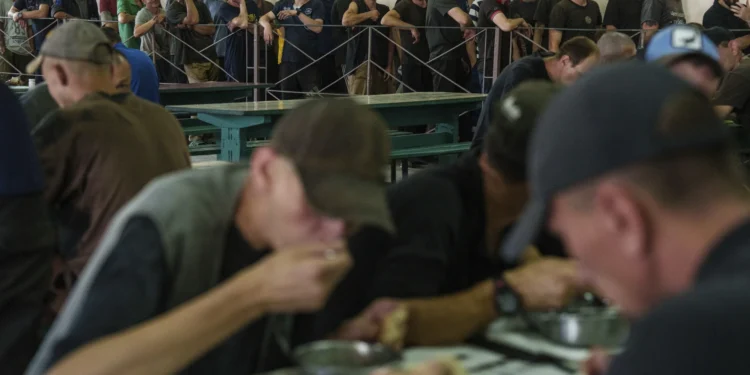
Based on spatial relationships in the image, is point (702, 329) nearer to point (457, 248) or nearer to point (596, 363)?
point (596, 363)

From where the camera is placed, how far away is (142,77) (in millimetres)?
5723

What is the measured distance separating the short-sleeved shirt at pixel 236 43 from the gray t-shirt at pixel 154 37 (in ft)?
2.29

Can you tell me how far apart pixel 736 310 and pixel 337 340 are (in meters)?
1.25

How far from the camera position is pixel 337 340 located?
2.15 m

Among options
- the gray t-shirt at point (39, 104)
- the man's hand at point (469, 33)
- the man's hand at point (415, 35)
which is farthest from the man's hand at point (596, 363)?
the man's hand at point (415, 35)

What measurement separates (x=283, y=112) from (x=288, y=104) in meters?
0.52

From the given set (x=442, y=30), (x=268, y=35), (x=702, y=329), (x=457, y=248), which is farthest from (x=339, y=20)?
(x=702, y=329)

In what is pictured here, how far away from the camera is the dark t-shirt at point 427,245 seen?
237 cm

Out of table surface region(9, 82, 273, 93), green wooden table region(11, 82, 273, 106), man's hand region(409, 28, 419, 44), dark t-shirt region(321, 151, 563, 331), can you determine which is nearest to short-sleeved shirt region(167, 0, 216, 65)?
green wooden table region(11, 82, 273, 106)

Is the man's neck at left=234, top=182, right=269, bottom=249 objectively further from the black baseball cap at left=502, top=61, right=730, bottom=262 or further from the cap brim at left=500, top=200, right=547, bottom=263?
the black baseball cap at left=502, top=61, right=730, bottom=262

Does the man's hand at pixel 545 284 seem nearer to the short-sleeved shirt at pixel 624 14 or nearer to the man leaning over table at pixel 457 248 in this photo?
the man leaning over table at pixel 457 248

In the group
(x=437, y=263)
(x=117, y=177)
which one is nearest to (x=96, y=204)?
(x=117, y=177)

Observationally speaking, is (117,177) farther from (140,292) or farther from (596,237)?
(596,237)

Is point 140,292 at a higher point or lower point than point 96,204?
higher
